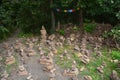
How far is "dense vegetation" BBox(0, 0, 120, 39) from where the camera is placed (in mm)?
8219

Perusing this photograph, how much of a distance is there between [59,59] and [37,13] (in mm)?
2812

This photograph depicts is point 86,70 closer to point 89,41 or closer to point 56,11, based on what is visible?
point 89,41

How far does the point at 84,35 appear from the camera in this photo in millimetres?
8266

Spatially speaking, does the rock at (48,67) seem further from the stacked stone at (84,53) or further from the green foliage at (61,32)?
the green foliage at (61,32)

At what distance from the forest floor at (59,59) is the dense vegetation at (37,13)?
0.94 meters

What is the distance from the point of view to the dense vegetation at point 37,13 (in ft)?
27.0

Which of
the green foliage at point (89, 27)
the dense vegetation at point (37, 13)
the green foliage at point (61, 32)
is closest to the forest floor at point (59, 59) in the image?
the green foliage at point (61, 32)

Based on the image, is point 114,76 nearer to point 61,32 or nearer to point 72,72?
point 72,72

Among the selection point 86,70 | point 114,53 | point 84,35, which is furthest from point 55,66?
point 84,35

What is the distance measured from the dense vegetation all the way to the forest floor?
94cm

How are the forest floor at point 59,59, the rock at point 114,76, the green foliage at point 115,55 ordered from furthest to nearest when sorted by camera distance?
the green foliage at point 115,55 → the forest floor at point 59,59 → the rock at point 114,76

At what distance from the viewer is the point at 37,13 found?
28.9ft

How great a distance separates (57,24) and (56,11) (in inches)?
20.0

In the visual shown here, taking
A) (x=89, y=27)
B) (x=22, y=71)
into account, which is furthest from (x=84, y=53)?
(x=89, y=27)
